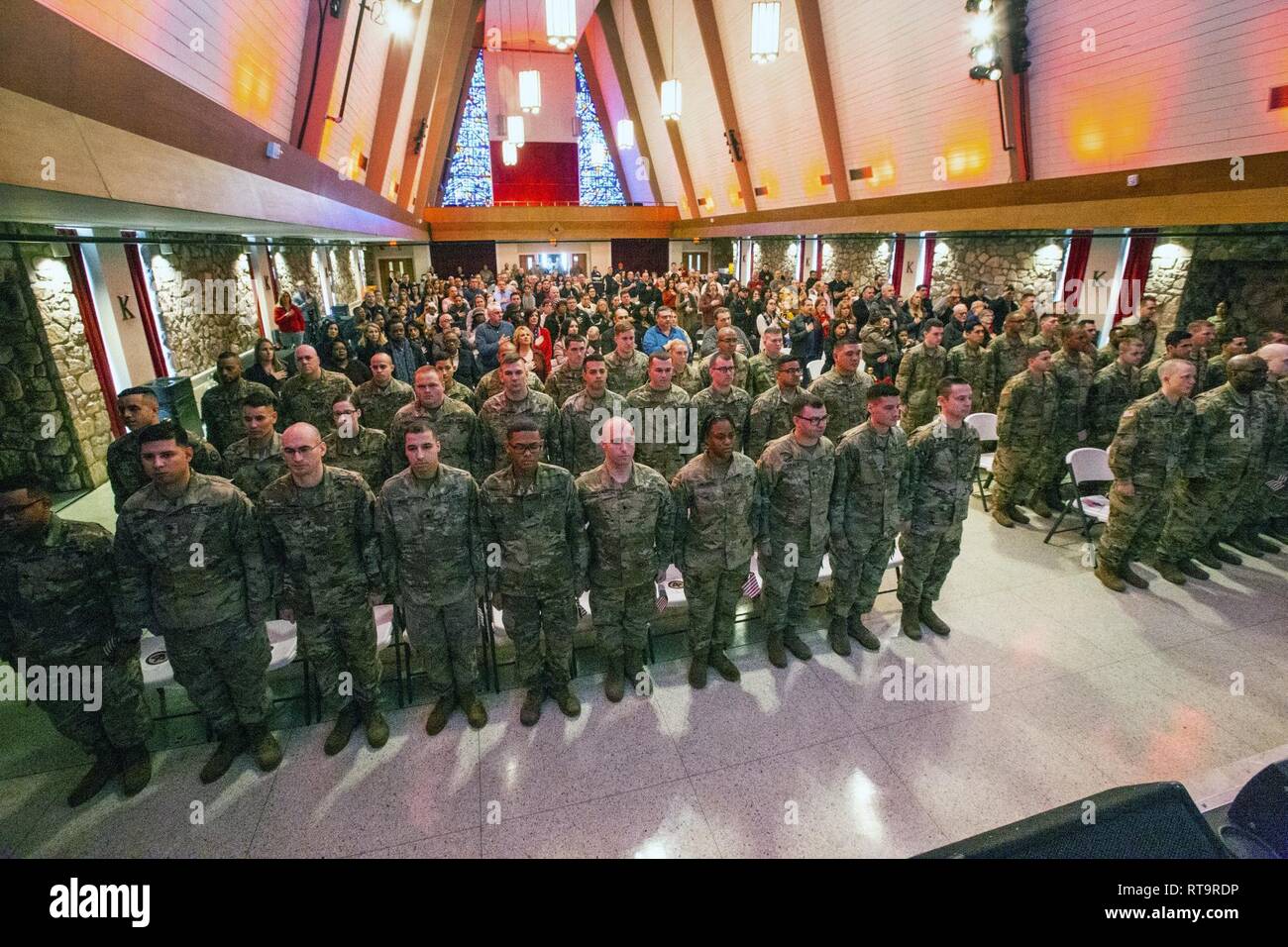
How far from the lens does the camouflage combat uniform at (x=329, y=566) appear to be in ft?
10.0

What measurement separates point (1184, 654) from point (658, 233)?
1099 inches

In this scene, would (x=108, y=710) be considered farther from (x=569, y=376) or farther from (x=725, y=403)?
(x=725, y=403)

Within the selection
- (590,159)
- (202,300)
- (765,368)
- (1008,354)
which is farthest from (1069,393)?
(590,159)

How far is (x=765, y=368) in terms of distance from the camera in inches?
248

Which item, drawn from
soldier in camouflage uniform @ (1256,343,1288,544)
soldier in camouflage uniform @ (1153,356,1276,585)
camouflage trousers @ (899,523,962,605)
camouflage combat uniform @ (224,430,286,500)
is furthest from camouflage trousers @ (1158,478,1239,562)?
camouflage combat uniform @ (224,430,286,500)

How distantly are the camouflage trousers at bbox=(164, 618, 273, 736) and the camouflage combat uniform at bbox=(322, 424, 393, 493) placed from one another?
4.76ft

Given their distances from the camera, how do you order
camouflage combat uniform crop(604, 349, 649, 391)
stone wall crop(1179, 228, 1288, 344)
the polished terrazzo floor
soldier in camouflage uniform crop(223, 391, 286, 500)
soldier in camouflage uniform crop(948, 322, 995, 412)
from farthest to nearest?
stone wall crop(1179, 228, 1288, 344)
soldier in camouflage uniform crop(948, 322, 995, 412)
camouflage combat uniform crop(604, 349, 649, 391)
soldier in camouflage uniform crop(223, 391, 286, 500)
the polished terrazzo floor

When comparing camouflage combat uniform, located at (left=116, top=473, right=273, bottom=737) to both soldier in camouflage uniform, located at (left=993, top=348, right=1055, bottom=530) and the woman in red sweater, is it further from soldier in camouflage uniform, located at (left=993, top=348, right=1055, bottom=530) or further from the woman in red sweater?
the woman in red sweater

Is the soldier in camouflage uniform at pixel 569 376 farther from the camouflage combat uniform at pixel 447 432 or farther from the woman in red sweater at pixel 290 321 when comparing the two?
the woman in red sweater at pixel 290 321

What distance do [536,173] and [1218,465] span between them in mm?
31368

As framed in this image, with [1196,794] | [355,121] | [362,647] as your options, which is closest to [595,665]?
[362,647]

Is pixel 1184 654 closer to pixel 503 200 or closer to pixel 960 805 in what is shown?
pixel 960 805

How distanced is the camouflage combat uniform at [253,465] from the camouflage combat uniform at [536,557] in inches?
73.3

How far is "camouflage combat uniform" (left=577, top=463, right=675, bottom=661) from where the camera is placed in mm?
3393
